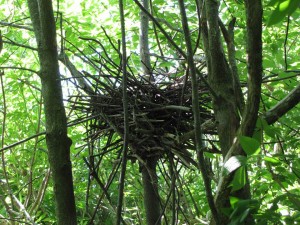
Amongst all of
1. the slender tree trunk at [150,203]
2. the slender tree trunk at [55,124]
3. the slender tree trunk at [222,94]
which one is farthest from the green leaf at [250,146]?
the slender tree trunk at [150,203]

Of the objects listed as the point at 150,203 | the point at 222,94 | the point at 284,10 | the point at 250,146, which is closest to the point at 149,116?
the point at 150,203

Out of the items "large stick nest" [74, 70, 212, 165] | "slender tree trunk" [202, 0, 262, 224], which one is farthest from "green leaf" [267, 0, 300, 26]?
"large stick nest" [74, 70, 212, 165]

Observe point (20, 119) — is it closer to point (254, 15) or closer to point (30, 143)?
point (30, 143)

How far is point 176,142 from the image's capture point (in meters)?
1.37

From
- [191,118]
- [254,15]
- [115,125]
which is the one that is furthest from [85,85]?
[254,15]

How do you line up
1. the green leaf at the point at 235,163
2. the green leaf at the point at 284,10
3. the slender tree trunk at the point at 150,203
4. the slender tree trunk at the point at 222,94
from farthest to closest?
the slender tree trunk at the point at 150,203, the slender tree trunk at the point at 222,94, the green leaf at the point at 235,163, the green leaf at the point at 284,10

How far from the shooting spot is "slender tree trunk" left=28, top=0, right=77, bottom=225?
1190 millimetres

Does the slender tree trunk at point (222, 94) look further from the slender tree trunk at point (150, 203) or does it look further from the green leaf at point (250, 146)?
the slender tree trunk at point (150, 203)

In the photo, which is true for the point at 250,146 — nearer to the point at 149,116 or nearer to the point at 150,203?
the point at 149,116

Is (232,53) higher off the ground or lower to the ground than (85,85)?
lower

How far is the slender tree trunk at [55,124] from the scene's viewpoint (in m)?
1.19

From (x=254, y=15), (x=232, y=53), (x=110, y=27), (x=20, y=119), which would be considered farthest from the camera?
(x=110, y=27)

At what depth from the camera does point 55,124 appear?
1210 millimetres

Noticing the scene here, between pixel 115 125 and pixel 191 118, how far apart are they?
30cm
